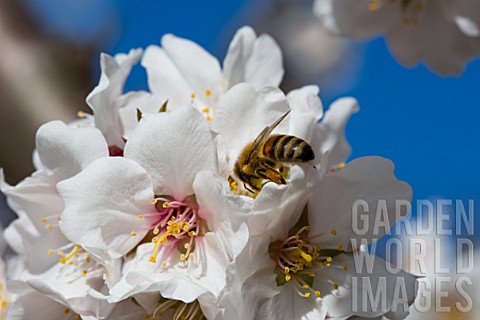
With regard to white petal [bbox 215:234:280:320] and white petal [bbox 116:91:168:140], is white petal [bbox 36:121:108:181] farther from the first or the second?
white petal [bbox 215:234:280:320]

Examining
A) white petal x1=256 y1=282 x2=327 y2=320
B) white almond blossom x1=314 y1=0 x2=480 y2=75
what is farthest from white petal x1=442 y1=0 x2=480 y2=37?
white petal x1=256 y1=282 x2=327 y2=320

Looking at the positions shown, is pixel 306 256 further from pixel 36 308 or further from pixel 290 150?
pixel 36 308

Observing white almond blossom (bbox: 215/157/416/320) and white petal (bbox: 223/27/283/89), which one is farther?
white petal (bbox: 223/27/283/89)

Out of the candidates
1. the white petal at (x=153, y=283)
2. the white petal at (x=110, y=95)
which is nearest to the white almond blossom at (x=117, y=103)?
the white petal at (x=110, y=95)

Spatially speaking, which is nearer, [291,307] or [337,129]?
[291,307]

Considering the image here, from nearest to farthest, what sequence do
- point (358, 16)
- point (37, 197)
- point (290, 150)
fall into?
point (290, 150), point (37, 197), point (358, 16)

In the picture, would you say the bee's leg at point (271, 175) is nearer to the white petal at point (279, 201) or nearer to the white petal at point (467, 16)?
the white petal at point (279, 201)

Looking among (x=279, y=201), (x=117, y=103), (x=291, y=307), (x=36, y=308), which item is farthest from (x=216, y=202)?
(x=36, y=308)
